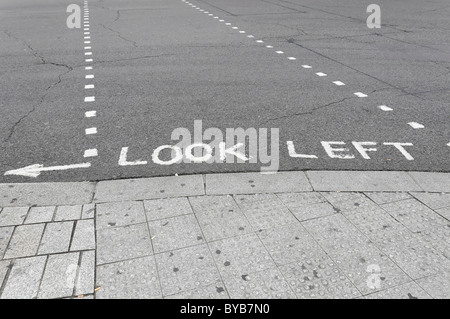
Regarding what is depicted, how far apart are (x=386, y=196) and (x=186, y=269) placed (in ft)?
7.85

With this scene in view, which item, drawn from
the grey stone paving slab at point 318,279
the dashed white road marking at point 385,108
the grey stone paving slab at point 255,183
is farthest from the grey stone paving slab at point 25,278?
the dashed white road marking at point 385,108

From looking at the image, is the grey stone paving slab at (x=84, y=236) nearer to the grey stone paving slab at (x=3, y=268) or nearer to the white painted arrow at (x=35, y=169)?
the grey stone paving slab at (x=3, y=268)

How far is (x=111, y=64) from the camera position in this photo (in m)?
9.63

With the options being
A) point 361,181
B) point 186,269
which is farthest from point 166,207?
point 361,181

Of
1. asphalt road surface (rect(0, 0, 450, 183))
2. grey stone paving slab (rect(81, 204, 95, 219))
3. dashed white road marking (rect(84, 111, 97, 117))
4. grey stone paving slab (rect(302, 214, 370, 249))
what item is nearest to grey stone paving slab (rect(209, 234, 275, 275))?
grey stone paving slab (rect(302, 214, 370, 249))

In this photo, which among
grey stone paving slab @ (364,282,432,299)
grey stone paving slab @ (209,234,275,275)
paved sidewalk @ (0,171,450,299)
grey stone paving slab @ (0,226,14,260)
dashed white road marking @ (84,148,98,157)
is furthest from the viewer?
dashed white road marking @ (84,148,98,157)

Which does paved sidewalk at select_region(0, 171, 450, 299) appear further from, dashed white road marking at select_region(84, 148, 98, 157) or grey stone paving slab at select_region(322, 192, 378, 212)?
dashed white road marking at select_region(84, 148, 98, 157)

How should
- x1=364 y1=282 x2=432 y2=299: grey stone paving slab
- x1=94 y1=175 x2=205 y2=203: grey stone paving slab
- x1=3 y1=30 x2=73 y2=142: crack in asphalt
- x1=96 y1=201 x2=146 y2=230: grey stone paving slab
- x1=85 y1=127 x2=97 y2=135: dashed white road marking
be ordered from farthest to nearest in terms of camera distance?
x1=3 y1=30 x2=73 y2=142: crack in asphalt < x1=85 y1=127 x2=97 y2=135: dashed white road marking < x1=94 y1=175 x2=205 y2=203: grey stone paving slab < x1=96 y1=201 x2=146 y2=230: grey stone paving slab < x1=364 y1=282 x2=432 y2=299: grey stone paving slab

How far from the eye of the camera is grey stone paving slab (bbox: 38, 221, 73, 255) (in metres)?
3.56

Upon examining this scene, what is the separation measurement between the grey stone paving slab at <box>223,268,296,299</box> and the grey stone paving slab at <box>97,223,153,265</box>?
0.83 m

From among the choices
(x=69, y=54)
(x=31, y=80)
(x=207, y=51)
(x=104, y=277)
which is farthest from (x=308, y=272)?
(x=69, y=54)

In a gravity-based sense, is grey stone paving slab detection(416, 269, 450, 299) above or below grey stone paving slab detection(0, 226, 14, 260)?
below

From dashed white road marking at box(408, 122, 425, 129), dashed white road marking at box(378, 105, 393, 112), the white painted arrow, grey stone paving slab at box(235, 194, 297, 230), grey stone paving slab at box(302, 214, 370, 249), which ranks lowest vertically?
grey stone paving slab at box(302, 214, 370, 249)

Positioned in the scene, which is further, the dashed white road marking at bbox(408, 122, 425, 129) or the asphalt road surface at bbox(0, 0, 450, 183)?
the dashed white road marking at bbox(408, 122, 425, 129)
